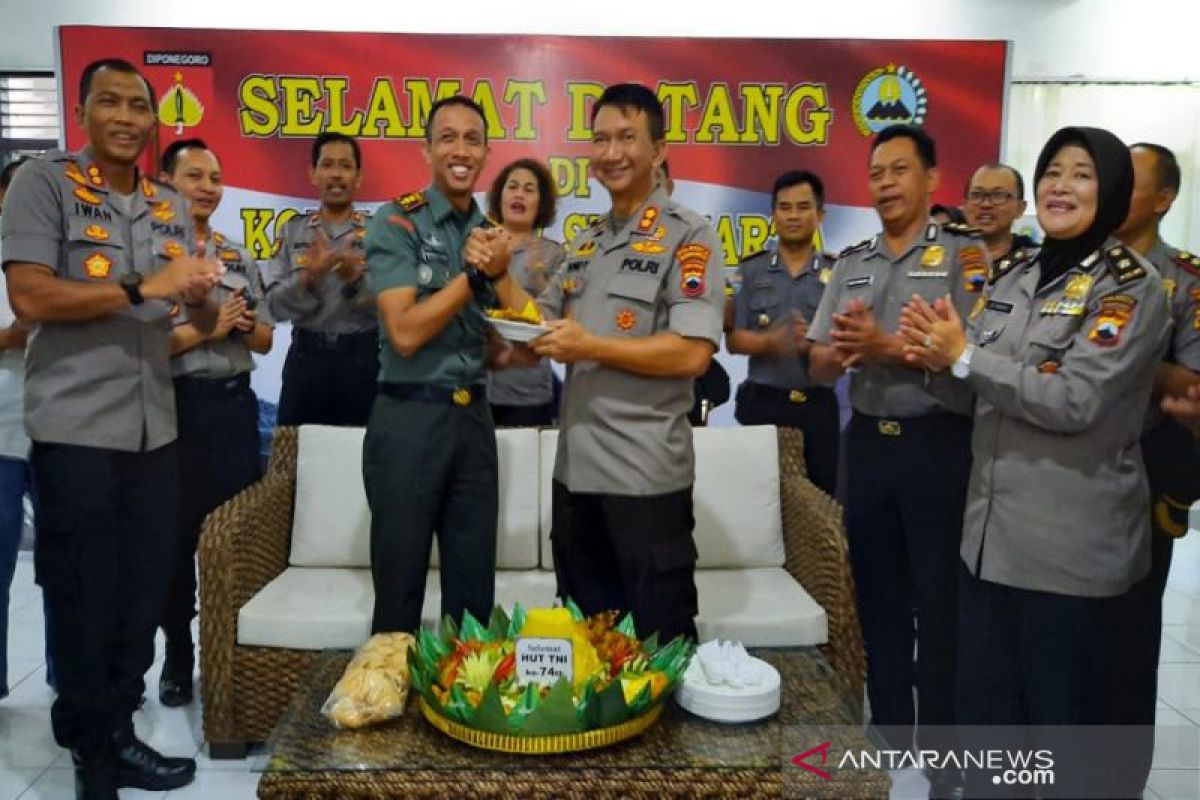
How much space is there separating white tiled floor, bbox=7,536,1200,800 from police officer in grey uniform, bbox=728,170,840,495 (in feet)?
4.14

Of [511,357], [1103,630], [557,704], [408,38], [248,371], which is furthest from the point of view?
[408,38]

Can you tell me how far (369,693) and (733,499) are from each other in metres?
1.49

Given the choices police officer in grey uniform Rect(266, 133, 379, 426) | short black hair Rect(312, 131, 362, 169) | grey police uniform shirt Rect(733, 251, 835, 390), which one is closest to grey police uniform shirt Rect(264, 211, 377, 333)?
police officer in grey uniform Rect(266, 133, 379, 426)

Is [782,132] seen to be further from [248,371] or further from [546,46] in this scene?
[248,371]

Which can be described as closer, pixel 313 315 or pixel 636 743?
pixel 636 743

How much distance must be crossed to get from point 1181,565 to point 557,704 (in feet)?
14.2

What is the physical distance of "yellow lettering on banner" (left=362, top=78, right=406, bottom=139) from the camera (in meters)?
4.45

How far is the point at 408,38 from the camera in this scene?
14.6 ft

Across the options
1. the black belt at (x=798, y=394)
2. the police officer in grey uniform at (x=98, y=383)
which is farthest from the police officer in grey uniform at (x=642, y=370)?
the black belt at (x=798, y=394)

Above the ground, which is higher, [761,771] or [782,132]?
[782,132]

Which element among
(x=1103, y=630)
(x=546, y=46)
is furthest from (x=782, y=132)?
(x=1103, y=630)

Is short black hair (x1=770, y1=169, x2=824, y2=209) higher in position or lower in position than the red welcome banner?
lower

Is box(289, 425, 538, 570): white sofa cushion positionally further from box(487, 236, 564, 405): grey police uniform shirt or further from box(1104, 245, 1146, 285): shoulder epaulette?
box(1104, 245, 1146, 285): shoulder epaulette

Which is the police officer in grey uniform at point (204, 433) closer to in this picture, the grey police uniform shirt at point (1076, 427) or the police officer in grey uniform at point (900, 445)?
the police officer in grey uniform at point (900, 445)
